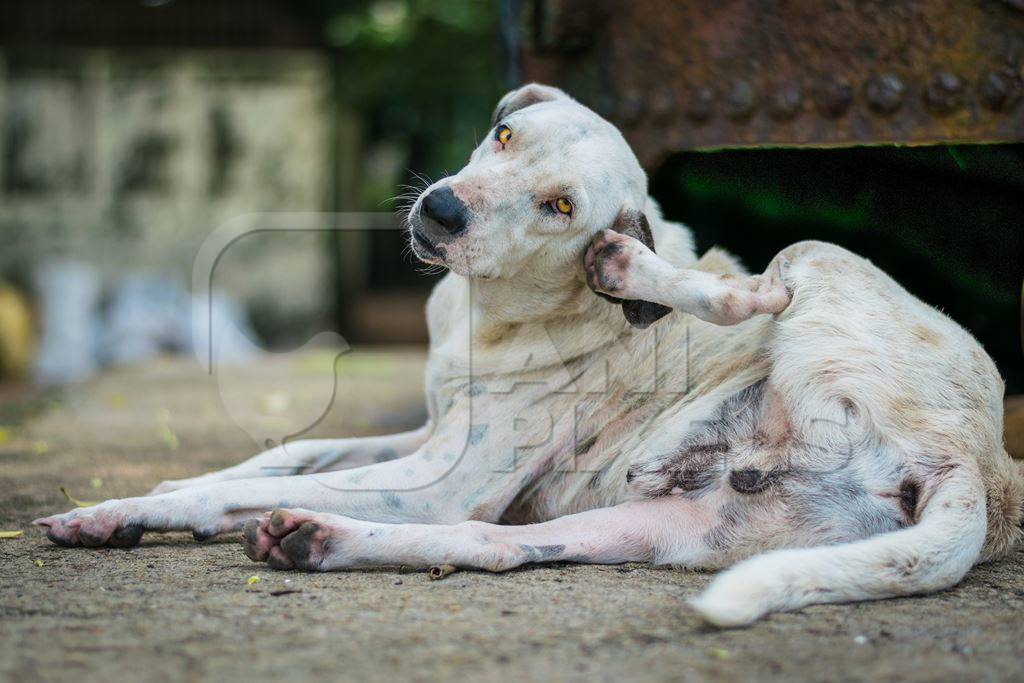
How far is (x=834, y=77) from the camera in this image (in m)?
4.13

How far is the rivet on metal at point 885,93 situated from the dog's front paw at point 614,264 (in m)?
1.41

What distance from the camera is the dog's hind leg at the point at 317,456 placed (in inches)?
138

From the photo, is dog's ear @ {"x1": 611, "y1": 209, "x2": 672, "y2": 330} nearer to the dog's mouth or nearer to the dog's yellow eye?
the dog's yellow eye

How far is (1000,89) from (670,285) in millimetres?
1641

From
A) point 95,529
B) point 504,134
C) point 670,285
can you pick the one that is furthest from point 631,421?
point 95,529

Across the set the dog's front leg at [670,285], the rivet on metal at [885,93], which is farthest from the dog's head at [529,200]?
the rivet on metal at [885,93]

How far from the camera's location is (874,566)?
250cm

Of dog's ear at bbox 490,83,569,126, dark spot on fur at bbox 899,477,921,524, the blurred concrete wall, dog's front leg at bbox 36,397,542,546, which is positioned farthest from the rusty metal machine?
the blurred concrete wall

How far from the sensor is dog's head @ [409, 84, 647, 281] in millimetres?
3096

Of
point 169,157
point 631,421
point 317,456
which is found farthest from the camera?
point 169,157

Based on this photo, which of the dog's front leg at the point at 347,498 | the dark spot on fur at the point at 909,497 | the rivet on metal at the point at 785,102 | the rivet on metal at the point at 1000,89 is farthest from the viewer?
the rivet on metal at the point at 785,102

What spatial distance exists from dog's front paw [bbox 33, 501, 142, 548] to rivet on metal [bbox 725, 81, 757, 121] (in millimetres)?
2599

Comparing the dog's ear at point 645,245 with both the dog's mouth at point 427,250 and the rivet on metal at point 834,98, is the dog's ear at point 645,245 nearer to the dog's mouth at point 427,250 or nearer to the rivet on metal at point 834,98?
the dog's mouth at point 427,250

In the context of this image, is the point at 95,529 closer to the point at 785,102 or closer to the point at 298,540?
the point at 298,540
